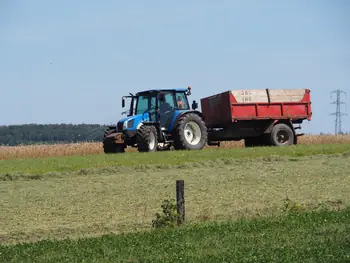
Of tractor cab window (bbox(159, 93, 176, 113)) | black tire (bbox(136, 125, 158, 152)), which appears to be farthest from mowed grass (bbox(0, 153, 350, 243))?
tractor cab window (bbox(159, 93, 176, 113))

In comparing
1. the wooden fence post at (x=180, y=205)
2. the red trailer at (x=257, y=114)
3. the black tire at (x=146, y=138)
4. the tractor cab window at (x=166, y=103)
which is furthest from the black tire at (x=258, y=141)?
the wooden fence post at (x=180, y=205)

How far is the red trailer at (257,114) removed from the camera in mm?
30703

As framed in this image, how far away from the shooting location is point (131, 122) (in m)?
28.2

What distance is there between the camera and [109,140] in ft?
93.5

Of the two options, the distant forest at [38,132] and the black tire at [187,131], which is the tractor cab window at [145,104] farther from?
the distant forest at [38,132]

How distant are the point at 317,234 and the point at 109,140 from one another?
17.9 meters

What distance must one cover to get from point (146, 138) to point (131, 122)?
41.7 inches

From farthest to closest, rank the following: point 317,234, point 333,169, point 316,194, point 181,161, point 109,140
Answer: point 109,140 < point 181,161 < point 333,169 < point 316,194 < point 317,234

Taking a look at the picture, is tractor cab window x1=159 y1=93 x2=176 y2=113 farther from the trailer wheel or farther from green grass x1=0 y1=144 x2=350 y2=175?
the trailer wheel

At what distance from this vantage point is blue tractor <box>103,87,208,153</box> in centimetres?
2806

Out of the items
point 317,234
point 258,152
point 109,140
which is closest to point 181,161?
point 258,152

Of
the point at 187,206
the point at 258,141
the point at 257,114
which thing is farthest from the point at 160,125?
the point at 187,206

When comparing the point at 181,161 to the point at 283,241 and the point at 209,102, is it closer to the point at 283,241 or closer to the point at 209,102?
the point at 209,102

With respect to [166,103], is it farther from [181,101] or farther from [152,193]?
[152,193]
